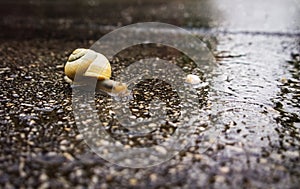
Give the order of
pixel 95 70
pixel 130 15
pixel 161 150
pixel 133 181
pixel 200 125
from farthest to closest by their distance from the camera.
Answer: pixel 130 15
pixel 95 70
pixel 200 125
pixel 161 150
pixel 133 181

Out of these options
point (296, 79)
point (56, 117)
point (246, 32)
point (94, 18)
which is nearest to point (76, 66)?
point (56, 117)

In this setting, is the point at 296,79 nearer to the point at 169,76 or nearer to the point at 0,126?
the point at 169,76

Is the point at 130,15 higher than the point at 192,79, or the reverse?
the point at 130,15

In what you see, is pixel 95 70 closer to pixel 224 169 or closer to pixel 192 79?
pixel 192 79

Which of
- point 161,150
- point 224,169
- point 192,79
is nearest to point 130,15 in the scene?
point 192,79

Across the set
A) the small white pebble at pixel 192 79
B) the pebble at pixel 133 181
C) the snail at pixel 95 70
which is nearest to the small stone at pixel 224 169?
the pebble at pixel 133 181

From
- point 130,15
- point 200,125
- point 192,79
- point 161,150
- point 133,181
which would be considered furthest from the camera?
point 130,15
